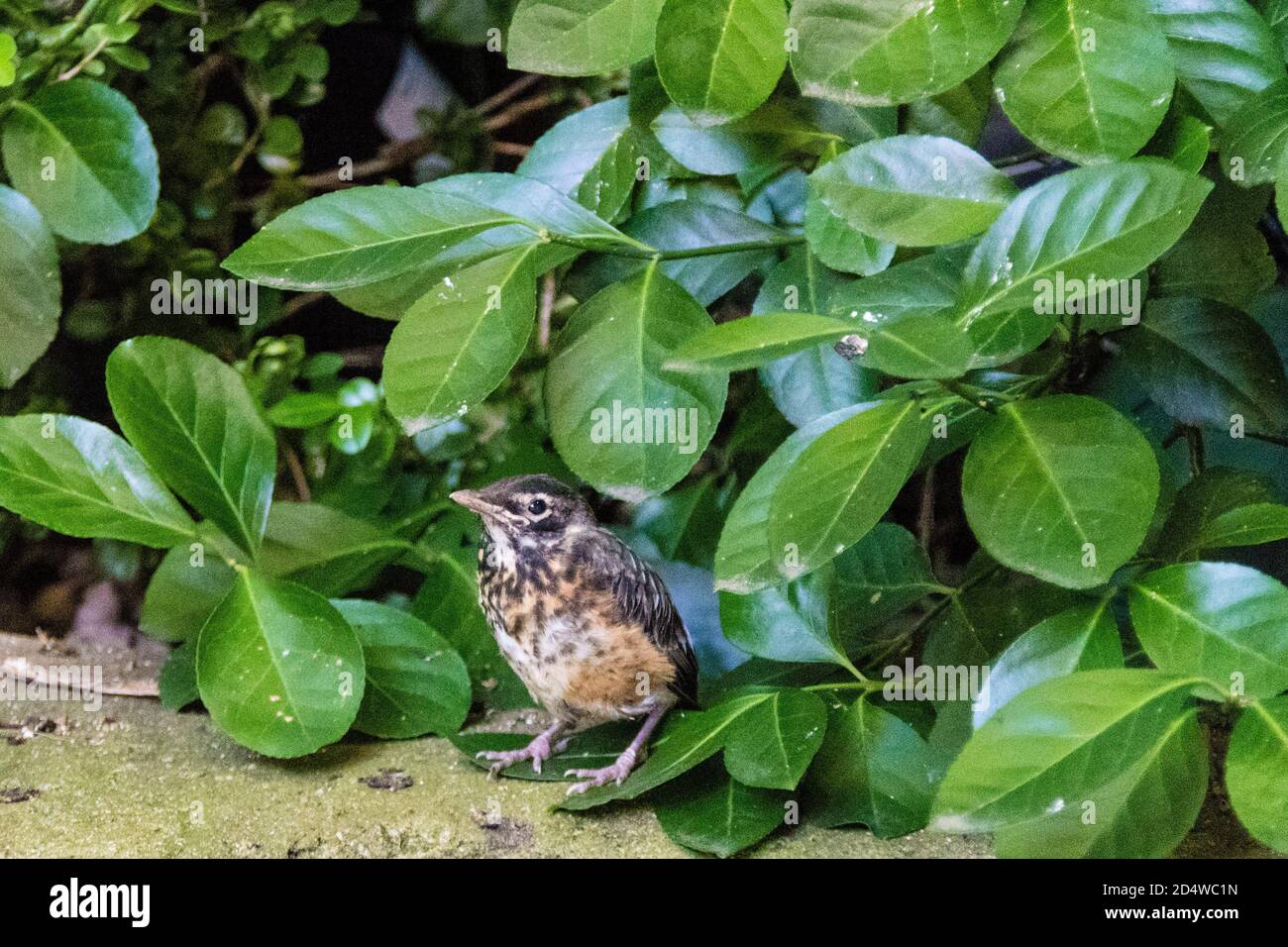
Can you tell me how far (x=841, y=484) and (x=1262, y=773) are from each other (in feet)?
2.20

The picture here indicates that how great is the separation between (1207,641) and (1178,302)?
30.1 inches

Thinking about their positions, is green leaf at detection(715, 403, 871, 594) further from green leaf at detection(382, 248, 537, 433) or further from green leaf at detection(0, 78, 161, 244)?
green leaf at detection(0, 78, 161, 244)

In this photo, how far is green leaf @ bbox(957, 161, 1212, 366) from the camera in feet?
5.95

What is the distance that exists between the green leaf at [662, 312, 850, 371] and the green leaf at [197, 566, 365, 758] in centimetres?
101

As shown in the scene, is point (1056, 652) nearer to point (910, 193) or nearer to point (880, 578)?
point (880, 578)

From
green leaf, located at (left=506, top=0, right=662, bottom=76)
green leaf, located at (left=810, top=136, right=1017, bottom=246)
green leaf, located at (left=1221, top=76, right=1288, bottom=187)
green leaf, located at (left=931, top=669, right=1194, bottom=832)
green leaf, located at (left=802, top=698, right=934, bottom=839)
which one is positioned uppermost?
green leaf, located at (left=506, top=0, right=662, bottom=76)

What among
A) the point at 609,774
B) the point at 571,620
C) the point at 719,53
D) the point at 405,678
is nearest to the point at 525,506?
the point at 571,620

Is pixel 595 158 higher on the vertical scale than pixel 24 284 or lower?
higher

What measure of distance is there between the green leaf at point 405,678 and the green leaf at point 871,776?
768 millimetres

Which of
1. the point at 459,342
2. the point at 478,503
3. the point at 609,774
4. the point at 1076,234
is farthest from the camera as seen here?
the point at 478,503

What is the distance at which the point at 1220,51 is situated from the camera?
2.17m

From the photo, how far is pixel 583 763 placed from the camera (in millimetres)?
2604

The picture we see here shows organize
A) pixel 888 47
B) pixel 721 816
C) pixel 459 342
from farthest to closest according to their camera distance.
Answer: pixel 721 816
pixel 459 342
pixel 888 47

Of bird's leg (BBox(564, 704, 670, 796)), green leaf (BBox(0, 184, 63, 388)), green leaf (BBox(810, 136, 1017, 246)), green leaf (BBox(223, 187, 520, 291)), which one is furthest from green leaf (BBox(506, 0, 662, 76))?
bird's leg (BBox(564, 704, 670, 796))
